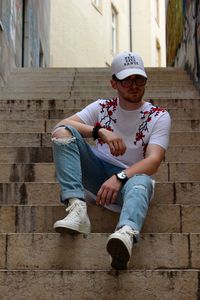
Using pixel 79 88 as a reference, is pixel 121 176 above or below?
below

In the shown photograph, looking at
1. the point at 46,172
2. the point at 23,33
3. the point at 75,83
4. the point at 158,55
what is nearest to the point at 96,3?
the point at 158,55

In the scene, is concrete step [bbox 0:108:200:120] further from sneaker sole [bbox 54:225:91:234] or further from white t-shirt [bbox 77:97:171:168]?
sneaker sole [bbox 54:225:91:234]

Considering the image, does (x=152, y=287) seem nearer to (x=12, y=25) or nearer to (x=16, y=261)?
(x=16, y=261)

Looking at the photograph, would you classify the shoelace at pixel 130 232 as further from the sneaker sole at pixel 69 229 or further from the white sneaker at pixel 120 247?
the sneaker sole at pixel 69 229

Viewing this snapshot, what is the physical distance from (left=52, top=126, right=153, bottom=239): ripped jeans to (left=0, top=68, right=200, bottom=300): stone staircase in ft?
0.61

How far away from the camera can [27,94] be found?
9242 mm

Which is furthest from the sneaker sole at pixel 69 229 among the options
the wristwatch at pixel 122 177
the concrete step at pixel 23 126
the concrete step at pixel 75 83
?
the concrete step at pixel 75 83

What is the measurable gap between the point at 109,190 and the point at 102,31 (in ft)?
72.2

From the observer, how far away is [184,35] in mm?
11773

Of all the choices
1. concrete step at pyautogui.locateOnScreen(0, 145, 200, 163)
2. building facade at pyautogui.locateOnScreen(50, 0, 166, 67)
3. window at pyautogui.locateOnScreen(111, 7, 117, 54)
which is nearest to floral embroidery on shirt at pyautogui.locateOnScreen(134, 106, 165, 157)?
concrete step at pyautogui.locateOnScreen(0, 145, 200, 163)

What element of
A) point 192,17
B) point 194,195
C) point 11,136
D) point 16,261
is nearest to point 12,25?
point 192,17

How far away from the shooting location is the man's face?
156 inches

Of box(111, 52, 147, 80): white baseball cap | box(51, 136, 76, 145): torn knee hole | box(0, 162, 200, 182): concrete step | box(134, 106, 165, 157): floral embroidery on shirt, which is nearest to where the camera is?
box(51, 136, 76, 145): torn knee hole

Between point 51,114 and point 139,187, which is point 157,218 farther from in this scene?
point 51,114
